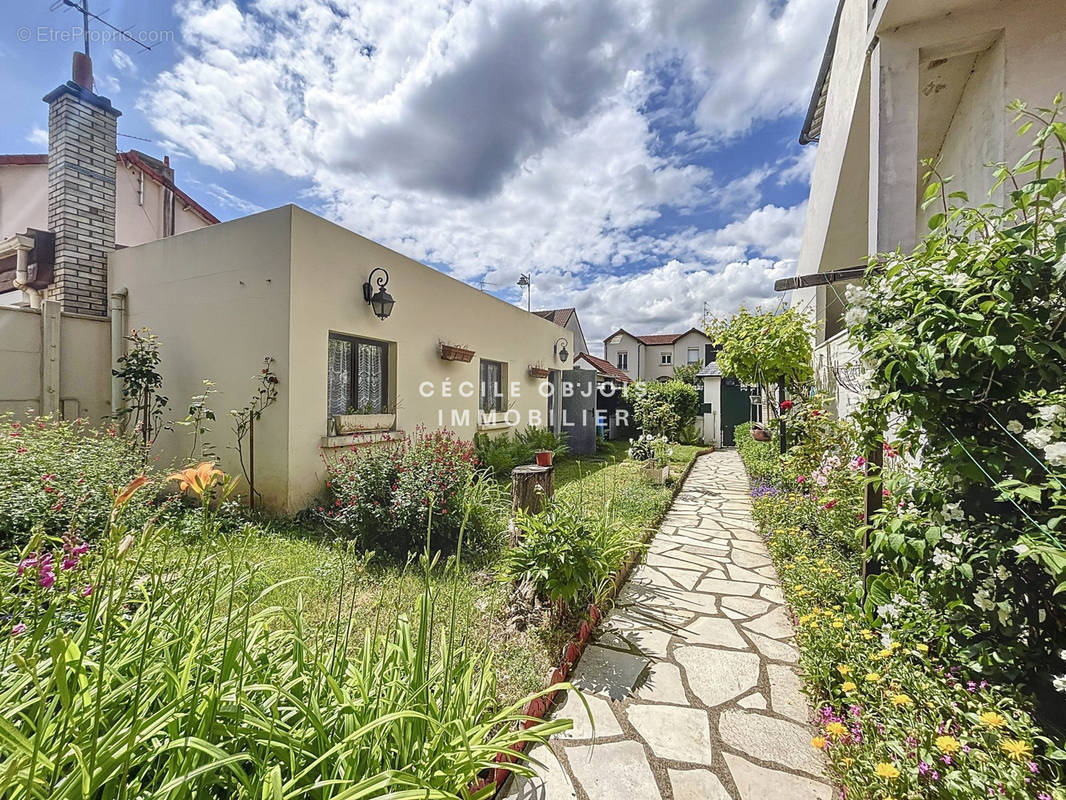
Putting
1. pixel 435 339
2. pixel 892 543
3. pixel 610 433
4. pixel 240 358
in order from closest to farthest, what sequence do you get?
pixel 892 543
pixel 240 358
pixel 435 339
pixel 610 433

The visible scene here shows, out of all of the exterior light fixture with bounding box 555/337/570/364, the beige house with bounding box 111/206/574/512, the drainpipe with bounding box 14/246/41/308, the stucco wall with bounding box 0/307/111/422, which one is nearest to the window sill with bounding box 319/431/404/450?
the beige house with bounding box 111/206/574/512

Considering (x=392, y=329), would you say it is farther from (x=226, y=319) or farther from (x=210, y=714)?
(x=210, y=714)

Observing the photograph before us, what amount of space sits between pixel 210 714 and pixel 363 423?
5003mm

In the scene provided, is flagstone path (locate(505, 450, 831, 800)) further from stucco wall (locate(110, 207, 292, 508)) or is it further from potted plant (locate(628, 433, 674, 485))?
stucco wall (locate(110, 207, 292, 508))

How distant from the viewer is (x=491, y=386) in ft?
32.2

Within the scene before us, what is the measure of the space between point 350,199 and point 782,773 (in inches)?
309

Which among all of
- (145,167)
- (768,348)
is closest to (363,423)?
(768,348)

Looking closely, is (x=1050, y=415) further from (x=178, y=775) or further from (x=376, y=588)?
(x=376, y=588)

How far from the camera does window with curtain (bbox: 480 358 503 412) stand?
9.44 meters

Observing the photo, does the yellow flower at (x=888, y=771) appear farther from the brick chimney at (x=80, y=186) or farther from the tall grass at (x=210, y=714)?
the brick chimney at (x=80, y=186)

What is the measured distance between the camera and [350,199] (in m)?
6.66

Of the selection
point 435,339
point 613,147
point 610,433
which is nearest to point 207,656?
point 435,339

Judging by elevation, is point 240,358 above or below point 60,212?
below

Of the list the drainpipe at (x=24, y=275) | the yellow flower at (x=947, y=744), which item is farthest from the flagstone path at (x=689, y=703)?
the drainpipe at (x=24, y=275)
